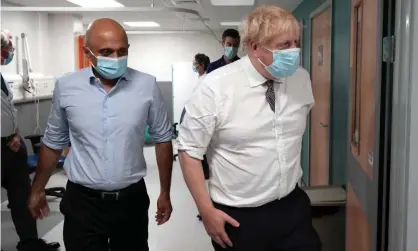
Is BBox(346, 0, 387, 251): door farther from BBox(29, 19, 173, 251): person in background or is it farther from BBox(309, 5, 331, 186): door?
BBox(309, 5, 331, 186): door

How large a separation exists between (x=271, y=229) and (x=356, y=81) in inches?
40.1

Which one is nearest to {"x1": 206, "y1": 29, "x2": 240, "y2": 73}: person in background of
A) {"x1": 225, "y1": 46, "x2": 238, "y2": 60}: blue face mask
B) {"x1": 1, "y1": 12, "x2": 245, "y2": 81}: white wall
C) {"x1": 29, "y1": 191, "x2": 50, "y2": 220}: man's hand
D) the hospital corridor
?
{"x1": 225, "y1": 46, "x2": 238, "y2": 60}: blue face mask

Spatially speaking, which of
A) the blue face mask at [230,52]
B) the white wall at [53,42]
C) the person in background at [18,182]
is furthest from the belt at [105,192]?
the white wall at [53,42]

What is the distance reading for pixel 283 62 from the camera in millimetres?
1496

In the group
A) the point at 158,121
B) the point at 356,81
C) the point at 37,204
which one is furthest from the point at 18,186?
the point at 356,81

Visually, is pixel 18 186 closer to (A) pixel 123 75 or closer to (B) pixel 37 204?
(B) pixel 37 204

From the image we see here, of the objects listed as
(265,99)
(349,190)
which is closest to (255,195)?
(265,99)

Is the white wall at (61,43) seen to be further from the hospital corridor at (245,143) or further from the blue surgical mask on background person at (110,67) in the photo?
the blue surgical mask on background person at (110,67)

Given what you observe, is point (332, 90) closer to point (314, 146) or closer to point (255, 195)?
point (314, 146)

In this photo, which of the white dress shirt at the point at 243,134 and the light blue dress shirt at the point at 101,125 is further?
the light blue dress shirt at the point at 101,125

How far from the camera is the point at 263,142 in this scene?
4.91ft

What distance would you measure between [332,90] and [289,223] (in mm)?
2261

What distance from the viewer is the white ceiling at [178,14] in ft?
19.4

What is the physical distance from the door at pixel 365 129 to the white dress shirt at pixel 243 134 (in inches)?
14.7
